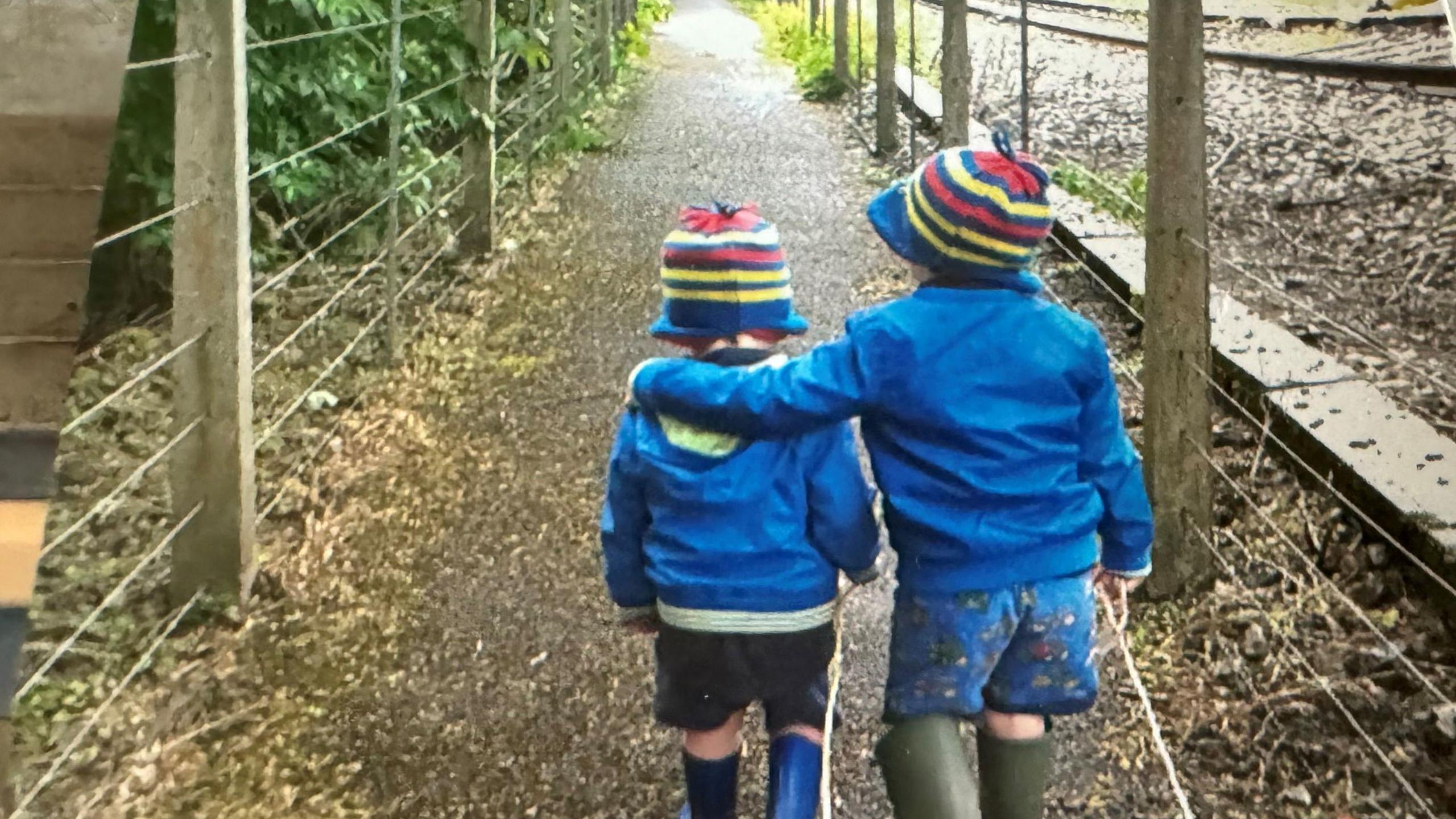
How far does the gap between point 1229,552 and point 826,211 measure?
440 cm

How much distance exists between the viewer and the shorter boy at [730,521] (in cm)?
201

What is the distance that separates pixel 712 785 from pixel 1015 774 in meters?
0.58

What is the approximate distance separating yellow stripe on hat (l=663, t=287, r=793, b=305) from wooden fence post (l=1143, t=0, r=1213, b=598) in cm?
156

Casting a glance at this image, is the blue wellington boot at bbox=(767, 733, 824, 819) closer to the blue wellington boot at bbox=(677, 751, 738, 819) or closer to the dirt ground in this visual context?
the blue wellington boot at bbox=(677, 751, 738, 819)

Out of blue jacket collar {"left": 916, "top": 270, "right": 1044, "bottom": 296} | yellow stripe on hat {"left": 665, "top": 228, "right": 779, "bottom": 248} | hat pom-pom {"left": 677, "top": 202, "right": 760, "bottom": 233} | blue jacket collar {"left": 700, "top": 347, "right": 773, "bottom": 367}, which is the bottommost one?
blue jacket collar {"left": 700, "top": 347, "right": 773, "bottom": 367}

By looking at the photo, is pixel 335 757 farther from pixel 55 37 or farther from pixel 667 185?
pixel 667 185

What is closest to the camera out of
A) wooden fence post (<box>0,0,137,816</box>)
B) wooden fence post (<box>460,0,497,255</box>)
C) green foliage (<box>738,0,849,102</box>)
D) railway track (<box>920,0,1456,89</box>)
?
wooden fence post (<box>0,0,137,816</box>)

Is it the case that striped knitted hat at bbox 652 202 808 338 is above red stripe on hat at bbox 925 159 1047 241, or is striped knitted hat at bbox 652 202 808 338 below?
below

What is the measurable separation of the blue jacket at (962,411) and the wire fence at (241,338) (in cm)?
99

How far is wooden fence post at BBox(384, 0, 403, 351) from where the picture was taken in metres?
4.86

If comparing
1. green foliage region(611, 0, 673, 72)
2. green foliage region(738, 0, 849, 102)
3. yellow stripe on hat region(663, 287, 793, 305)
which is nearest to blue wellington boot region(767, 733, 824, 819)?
yellow stripe on hat region(663, 287, 793, 305)

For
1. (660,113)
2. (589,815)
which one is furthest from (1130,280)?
(660,113)

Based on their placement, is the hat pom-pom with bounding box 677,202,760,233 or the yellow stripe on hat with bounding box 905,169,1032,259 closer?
the yellow stripe on hat with bounding box 905,169,1032,259

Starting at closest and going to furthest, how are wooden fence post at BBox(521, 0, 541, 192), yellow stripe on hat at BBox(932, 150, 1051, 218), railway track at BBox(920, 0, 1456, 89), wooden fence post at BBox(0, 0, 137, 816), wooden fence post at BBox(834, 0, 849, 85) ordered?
wooden fence post at BBox(0, 0, 137, 816) < yellow stripe on hat at BBox(932, 150, 1051, 218) < railway track at BBox(920, 0, 1456, 89) < wooden fence post at BBox(521, 0, 541, 192) < wooden fence post at BBox(834, 0, 849, 85)
